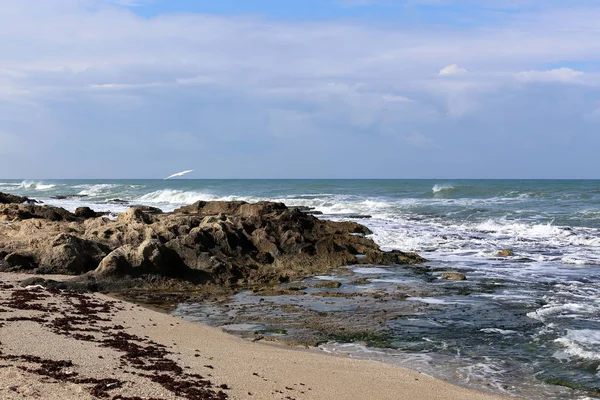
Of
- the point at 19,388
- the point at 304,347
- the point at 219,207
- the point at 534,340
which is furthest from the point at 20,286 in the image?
the point at 219,207

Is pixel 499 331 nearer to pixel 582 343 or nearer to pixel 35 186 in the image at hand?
pixel 582 343

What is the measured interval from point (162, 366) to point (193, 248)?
25.7 ft

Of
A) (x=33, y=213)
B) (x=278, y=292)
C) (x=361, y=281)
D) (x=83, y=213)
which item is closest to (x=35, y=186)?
(x=83, y=213)

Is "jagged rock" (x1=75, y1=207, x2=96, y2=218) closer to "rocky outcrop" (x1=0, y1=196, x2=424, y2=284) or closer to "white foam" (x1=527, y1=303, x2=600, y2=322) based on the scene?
"rocky outcrop" (x1=0, y1=196, x2=424, y2=284)

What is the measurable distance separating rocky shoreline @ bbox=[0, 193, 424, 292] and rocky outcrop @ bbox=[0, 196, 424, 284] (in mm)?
21

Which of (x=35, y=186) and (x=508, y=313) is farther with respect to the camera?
(x=35, y=186)

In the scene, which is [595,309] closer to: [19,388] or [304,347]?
[304,347]

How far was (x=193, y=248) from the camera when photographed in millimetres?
14797

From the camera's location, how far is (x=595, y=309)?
1142 cm

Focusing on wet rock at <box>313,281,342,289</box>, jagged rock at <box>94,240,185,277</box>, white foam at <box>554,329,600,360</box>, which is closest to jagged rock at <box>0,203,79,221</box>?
jagged rock at <box>94,240,185,277</box>

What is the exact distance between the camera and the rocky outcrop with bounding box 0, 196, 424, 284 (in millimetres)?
13625

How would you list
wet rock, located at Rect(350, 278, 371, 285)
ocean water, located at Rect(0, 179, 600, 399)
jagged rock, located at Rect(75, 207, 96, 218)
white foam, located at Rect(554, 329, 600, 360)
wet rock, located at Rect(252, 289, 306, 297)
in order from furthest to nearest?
jagged rock, located at Rect(75, 207, 96, 218)
wet rock, located at Rect(350, 278, 371, 285)
wet rock, located at Rect(252, 289, 306, 297)
white foam, located at Rect(554, 329, 600, 360)
ocean water, located at Rect(0, 179, 600, 399)

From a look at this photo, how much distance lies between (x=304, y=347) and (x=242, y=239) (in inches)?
308

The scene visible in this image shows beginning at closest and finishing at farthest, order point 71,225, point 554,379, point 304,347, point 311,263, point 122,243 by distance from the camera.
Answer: point 554,379 < point 304,347 < point 122,243 < point 311,263 < point 71,225
